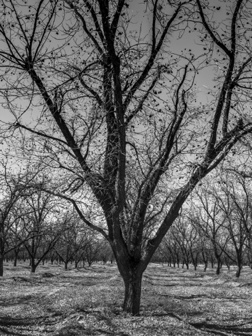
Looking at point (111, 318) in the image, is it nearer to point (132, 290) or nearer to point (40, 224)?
point (132, 290)

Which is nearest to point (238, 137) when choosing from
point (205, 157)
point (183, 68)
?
point (205, 157)

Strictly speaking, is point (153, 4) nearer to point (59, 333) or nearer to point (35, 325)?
point (59, 333)

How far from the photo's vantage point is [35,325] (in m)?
8.38

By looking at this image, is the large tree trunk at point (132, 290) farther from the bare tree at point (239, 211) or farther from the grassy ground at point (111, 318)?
the bare tree at point (239, 211)

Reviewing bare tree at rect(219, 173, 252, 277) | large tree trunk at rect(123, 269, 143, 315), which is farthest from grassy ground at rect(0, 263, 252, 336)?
bare tree at rect(219, 173, 252, 277)

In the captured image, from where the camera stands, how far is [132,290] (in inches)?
360

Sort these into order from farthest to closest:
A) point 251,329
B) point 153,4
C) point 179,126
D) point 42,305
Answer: point 42,305, point 179,126, point 251,329, point 153,4

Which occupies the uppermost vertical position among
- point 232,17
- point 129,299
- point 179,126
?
point 232,17

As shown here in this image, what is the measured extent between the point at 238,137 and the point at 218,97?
1286 millimetres

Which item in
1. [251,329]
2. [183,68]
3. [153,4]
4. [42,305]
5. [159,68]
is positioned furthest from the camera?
[42,305]

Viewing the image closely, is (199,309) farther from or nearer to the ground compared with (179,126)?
nearer to the ground

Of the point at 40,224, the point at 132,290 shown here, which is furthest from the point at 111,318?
the point at 40,224

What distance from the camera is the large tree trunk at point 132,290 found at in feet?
29.6

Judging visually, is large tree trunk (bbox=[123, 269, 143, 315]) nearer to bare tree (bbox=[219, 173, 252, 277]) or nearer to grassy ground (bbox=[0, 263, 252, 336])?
grassy ground (bbox=[0, 263, 252, 336])
